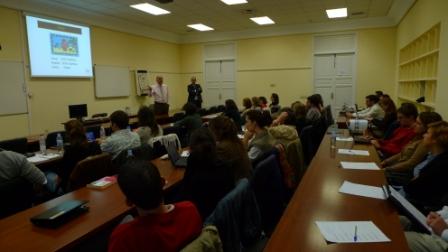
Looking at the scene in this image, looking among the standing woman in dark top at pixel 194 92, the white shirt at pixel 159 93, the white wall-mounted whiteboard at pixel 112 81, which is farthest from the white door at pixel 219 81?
the white wall-mounted whiteboard at pixel 112 81

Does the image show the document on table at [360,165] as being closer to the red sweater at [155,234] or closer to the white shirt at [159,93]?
the red sweater at [155,234]

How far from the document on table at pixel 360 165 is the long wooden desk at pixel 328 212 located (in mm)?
90

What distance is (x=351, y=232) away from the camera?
1595 millimetres

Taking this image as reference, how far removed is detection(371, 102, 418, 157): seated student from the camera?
12.1 ft

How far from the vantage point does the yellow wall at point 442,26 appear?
4.12 m

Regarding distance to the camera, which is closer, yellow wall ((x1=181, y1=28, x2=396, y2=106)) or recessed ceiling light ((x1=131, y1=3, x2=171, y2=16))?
recessed ceiling light ((x1=131, y1=3, x2=171, y2=16))

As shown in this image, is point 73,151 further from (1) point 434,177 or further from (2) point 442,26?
(2) point 442,26

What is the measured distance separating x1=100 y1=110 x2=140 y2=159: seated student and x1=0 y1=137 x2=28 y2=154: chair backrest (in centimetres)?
131

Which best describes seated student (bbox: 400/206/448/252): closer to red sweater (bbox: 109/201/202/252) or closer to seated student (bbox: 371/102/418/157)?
red sweater (bbox: 109/201/202/252)

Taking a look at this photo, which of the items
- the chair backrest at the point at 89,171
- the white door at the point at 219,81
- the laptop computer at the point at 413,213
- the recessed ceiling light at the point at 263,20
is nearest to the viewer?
the laptop computer at the point at 413,213

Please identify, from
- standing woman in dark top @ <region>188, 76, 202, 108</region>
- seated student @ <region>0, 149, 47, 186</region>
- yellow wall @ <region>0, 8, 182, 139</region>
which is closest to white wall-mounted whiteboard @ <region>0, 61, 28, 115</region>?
yellow wall @ <region>0, 8, 182, 139</region>

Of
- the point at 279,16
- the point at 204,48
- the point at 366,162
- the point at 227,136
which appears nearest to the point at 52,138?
the point at 227,136

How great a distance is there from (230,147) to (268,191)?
45 centimetres

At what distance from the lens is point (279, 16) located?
8.59m
